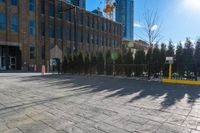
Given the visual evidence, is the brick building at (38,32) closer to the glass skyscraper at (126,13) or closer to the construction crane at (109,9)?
the glass skyscraper at (126,13)

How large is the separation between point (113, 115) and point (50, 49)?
3610 centimetres

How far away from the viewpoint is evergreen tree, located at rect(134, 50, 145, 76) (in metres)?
15.7

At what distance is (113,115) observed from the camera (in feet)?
17.1

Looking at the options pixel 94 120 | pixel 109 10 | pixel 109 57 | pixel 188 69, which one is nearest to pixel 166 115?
pixel 94 120

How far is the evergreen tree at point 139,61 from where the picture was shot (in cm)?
1572

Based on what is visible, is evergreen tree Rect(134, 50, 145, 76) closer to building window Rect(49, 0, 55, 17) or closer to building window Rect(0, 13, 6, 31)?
building window Rect(0, 13, 6, 31)

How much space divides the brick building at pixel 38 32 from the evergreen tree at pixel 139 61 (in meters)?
11.7

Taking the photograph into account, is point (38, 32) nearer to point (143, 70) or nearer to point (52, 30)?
point (52, 30)

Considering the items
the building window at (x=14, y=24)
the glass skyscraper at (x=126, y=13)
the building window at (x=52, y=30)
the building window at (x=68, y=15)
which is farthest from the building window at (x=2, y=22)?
the glass skyscraper at (x=126, y=13)

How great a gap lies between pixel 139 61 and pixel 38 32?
2555 centimetres

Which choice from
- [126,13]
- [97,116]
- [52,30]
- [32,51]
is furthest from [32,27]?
[126,13]

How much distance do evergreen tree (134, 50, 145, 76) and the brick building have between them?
38.4ft

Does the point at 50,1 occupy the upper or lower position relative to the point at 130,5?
lower

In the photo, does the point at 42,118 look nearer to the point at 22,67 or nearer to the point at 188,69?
the point at 188,69
